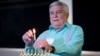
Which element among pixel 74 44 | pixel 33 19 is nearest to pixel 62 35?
pixel 74 44

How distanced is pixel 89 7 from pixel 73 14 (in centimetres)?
11

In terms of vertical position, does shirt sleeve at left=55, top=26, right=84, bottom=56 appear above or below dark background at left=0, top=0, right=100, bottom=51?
below

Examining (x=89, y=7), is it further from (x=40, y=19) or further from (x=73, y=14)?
(x=40, y=19)

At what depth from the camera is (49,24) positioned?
4.99 ft

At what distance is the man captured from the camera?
132 cm

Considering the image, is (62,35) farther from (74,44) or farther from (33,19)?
(33,19)

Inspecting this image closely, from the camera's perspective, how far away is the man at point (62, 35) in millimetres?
1320

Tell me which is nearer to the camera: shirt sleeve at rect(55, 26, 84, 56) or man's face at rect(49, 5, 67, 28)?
shirt sleeve at rect(55, 26, 84, 56)

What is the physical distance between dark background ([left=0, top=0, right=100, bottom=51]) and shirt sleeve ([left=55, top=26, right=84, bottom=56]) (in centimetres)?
7

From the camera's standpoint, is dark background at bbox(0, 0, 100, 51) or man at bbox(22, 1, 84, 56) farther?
dark background at bbox(0, 0, 100, 51)

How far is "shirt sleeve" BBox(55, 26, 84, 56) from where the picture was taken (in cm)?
131

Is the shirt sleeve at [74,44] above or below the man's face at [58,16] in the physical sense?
below

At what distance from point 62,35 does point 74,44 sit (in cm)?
11

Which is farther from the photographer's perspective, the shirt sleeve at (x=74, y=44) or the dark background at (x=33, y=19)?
the dark background at (x=33, y=19)
